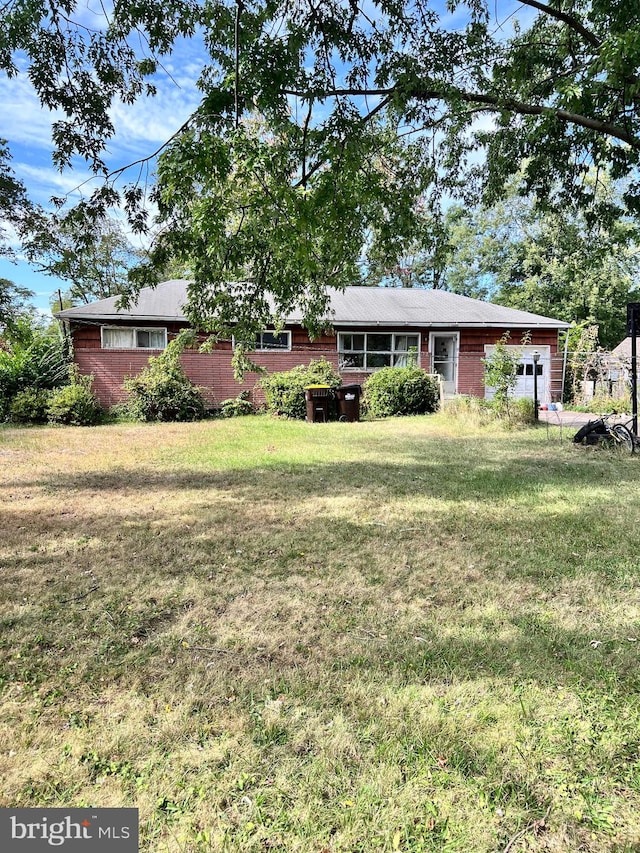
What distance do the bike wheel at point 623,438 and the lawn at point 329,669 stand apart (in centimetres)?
310

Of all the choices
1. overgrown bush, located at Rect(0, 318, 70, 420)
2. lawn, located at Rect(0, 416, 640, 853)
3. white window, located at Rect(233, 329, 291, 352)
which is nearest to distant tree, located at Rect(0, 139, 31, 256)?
lawn, located at Rect(0, 416, 640, 853)

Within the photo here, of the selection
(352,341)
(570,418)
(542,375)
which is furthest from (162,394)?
(542,375)

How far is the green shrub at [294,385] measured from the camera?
13695mm

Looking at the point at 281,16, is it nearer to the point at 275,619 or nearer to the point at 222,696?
the point at 275,619

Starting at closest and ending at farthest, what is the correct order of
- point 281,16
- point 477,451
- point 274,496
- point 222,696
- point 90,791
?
point 90,791 < point 222,696 < point 281,16 < point 274,496 < point 477,451

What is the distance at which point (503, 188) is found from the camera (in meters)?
7.25

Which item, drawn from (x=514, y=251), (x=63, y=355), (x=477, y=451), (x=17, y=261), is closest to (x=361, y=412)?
(x=477, y=451)

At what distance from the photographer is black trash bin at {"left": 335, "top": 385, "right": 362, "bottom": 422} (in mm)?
13180

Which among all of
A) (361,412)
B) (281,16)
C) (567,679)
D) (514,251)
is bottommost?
(567,679)

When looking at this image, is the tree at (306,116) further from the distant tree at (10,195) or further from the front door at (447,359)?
the front door at (447,359)

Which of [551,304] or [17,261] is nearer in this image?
[17,261]

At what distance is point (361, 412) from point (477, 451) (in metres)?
6.12

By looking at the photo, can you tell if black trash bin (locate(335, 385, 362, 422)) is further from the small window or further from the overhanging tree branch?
the overhanging tree branch

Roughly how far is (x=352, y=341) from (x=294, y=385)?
3732 mm
